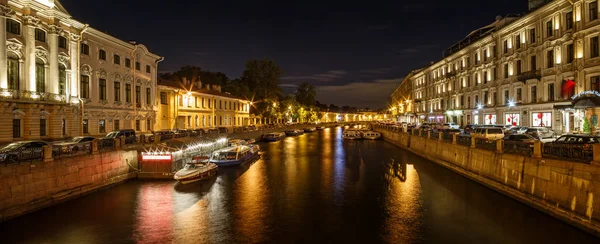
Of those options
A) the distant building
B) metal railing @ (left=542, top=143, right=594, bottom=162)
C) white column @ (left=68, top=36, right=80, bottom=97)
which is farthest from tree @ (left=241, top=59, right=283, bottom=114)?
metal railing @ (left=542, top=143, right=594, bottom=162)

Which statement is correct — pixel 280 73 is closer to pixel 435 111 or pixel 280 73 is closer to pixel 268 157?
pixel 435 111

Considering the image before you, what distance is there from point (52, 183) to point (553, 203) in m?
24.8

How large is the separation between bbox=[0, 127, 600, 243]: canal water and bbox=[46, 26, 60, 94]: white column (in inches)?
476

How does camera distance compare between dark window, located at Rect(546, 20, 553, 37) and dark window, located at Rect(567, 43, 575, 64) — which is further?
dark window, located at Rect(546, 20, 553, 37)

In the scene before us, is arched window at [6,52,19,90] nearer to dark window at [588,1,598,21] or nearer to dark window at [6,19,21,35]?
dark window at [6,19,21,35]

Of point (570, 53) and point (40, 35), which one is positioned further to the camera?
point (570, 53)

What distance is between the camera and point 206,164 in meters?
27.2

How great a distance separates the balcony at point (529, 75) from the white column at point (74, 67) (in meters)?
46.5

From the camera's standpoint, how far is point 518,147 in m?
19.0

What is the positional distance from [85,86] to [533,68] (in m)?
47.6

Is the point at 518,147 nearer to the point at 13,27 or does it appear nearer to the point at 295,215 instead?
the point at 295,215

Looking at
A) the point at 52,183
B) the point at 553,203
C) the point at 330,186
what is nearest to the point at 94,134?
the point at 52,183

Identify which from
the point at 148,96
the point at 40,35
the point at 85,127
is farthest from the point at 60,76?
the point at 148,96

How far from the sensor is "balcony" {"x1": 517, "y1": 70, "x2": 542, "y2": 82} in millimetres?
37881
